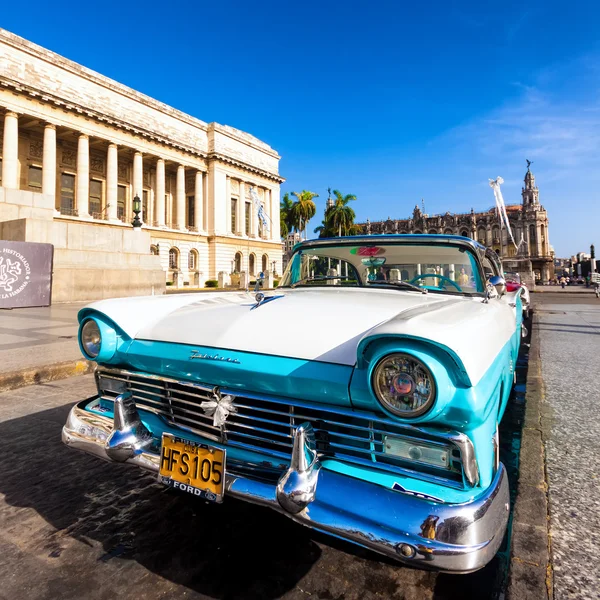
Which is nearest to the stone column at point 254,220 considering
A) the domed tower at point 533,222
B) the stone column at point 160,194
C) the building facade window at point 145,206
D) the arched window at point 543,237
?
the stone column at point 160,194

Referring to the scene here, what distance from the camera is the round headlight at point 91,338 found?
220cm

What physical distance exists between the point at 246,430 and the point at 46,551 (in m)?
1.05

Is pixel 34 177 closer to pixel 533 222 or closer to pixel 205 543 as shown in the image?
pixel 205 543

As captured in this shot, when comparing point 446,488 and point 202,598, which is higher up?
point 446,488

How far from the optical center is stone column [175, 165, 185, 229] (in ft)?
121

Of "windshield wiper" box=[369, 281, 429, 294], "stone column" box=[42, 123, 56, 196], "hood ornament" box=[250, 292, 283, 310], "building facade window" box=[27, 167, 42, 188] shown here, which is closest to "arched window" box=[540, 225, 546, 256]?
"stone column" box=[42, 123, 56, 196]

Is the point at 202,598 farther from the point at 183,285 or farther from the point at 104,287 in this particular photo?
the point at 183,285

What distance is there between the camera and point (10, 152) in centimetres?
2680

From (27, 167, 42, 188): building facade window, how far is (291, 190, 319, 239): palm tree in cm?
2736

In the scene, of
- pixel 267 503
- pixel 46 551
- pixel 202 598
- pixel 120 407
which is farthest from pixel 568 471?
pixel 46 551

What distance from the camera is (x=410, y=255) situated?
280cm

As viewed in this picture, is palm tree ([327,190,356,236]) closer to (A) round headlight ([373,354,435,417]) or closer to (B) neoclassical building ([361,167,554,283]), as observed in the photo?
(B) neoclassical building ([361,167,554,283])

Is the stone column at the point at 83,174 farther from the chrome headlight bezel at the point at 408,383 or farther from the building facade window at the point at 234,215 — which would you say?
the chrome headlight bezel at the point at 408,383

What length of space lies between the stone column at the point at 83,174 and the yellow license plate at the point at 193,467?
3252 centimetres
